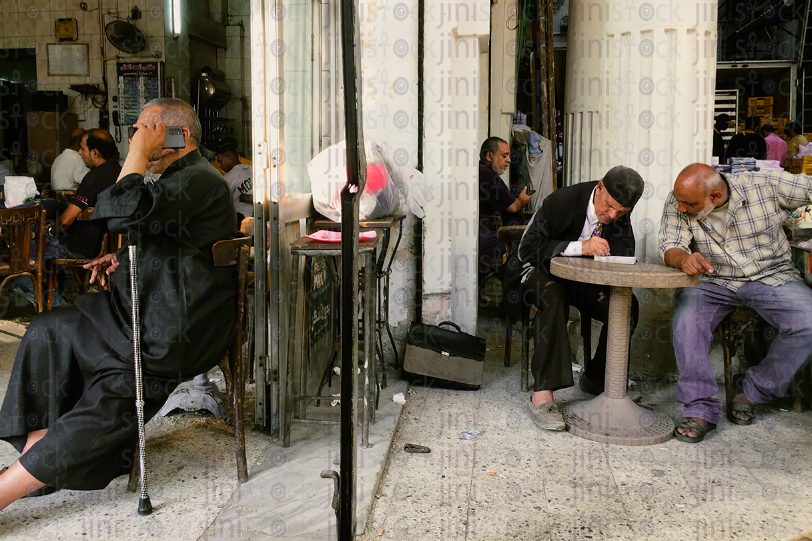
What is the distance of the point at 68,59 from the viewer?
384 inches

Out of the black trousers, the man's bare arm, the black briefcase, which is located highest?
the man's bare arm

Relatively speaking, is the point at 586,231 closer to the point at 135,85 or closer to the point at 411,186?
the point at 411,186

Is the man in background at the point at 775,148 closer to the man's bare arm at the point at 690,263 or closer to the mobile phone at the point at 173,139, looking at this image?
the man's bare arm at the point at 690,263

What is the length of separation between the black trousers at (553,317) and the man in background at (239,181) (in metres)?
2.78

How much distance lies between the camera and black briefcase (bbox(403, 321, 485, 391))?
393 cm

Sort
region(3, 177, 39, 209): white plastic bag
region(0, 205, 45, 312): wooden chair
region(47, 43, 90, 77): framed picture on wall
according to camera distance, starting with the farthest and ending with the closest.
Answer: region(47, 43, 90, 77): framed picture on wall < region(3, 177, 39, 209): white plastic bag < region(0, 205, 45, 312): wooden chair

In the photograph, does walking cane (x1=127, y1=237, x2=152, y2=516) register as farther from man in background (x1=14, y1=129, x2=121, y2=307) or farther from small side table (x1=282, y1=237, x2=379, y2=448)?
man in background (x1=14, y1=129, x2=121, y2=307)

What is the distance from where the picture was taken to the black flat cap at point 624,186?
3361 millimetres

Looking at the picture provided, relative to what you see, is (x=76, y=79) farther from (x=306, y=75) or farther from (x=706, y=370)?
(x=706, y=370)

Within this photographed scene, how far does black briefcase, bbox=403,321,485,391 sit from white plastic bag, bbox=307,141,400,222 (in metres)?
0.81

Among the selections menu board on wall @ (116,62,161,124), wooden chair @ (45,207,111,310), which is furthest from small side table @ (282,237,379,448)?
menu board on wall @ (116,62,161,124)

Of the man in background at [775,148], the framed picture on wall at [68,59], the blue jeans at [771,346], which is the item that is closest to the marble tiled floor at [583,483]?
the blue jeans at [771,346]

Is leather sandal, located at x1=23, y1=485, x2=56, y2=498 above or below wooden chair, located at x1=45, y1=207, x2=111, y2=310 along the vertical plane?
below

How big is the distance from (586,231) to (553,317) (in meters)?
0.54
